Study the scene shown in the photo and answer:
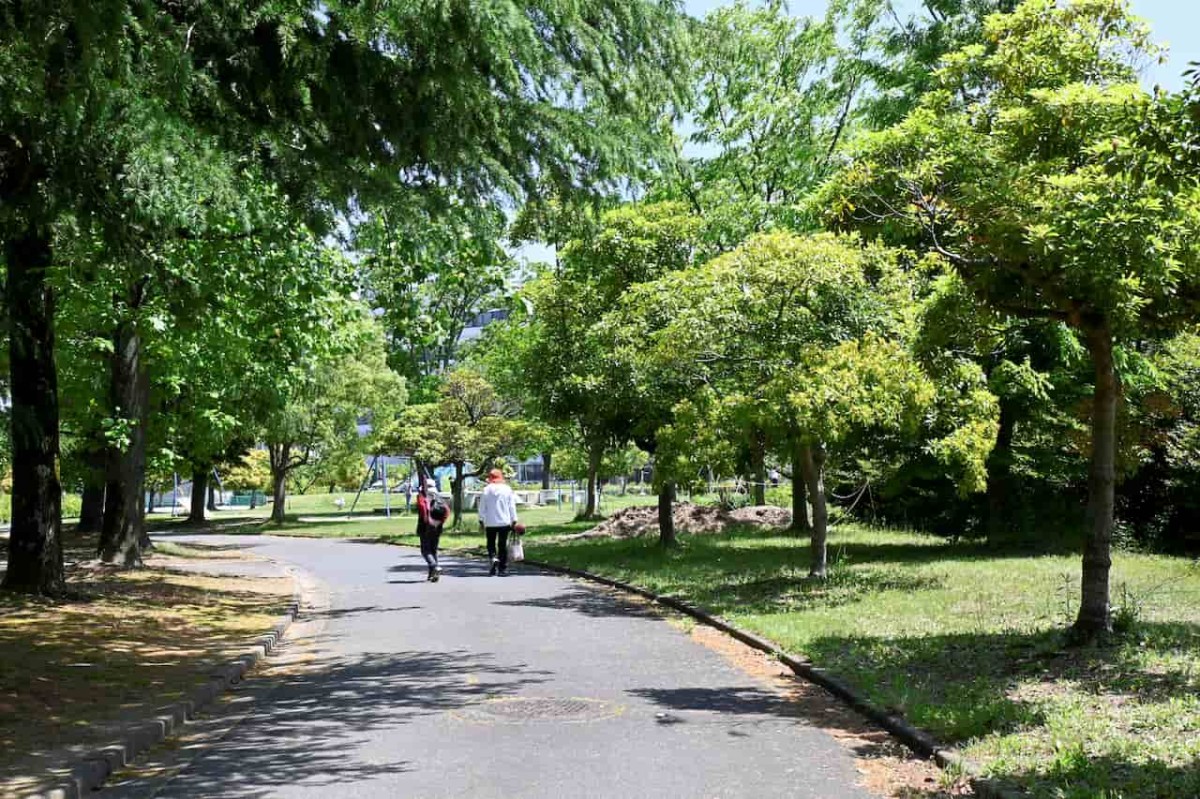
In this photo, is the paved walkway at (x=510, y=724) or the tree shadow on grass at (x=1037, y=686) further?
the paved walkway at (x=510, y=724)

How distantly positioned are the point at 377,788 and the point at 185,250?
31.3ft

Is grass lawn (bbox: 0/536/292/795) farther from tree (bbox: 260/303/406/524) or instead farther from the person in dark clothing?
tree (bbox: 260/303/406/524)

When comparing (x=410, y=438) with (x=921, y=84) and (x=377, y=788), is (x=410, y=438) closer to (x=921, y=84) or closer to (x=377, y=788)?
(x=921, y=84)

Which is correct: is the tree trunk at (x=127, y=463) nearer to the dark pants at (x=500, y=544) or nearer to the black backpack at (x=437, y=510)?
the black backpack at (x=437, y=510)

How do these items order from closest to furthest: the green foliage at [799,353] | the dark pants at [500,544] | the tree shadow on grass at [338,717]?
the tree shadow on grass at [338,717]
the green foliage at [799,353]
the dark pants at [500,544]

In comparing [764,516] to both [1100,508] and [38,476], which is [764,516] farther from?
[1100,508]

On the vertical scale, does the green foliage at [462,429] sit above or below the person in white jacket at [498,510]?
above

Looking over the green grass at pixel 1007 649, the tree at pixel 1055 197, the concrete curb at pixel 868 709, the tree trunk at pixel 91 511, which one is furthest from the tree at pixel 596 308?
the tree trunk at pixel 91 511

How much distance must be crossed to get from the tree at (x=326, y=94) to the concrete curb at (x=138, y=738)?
2.44 meters

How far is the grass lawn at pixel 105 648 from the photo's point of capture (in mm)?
7461

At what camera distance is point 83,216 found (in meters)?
8.56

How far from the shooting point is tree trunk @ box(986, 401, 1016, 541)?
22.3m

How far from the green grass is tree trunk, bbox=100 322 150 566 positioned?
358 inches

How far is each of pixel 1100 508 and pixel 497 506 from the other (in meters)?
11.6
